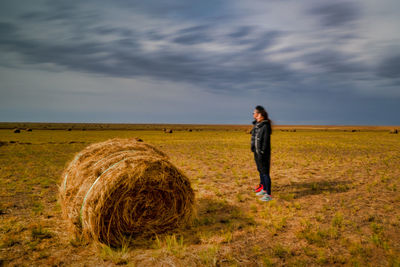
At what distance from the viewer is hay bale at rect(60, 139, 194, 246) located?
199 inches

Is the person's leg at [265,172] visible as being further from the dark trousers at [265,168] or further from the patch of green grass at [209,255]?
the patch of green grass at [209,255]

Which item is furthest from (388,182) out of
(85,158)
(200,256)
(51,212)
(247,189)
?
(51,212)

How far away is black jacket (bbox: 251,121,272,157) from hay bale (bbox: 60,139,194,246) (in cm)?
303

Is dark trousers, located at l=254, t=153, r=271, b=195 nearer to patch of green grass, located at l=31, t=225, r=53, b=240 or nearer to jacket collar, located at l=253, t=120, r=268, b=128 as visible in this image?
jacket collar, located at l=253, t=120, r=268, b=128

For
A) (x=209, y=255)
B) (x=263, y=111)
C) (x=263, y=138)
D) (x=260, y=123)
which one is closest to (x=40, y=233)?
(x=209, y=255)

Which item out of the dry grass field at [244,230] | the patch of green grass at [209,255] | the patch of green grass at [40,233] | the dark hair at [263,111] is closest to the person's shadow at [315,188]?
the dry grass field at [244,230]

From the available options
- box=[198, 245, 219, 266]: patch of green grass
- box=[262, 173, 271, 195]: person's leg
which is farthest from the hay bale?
box=[262, 173, 271, 195]: person's leg

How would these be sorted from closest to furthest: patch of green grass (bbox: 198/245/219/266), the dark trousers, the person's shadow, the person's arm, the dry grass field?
patch of green grass (bbox: 198/245/219/266)
the dry grass field
the person's arm
the dark trousers
the person's shadow

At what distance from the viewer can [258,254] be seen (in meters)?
4.80

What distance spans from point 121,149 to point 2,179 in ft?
25.4

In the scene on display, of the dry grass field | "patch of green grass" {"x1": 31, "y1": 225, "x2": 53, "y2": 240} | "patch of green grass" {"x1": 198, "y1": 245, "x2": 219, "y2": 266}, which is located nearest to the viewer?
"patch of green grass" {"x1": 198, "y1": 245, "x2": 219, "y2": 266}

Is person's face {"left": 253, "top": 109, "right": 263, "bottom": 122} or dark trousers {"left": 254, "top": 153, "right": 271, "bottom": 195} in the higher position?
person's face {"left": 253, "top": 109, "right": 263, "bottom": 122}

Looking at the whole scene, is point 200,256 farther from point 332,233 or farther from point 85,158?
point 85,158

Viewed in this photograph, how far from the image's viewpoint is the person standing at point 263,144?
7941mm
